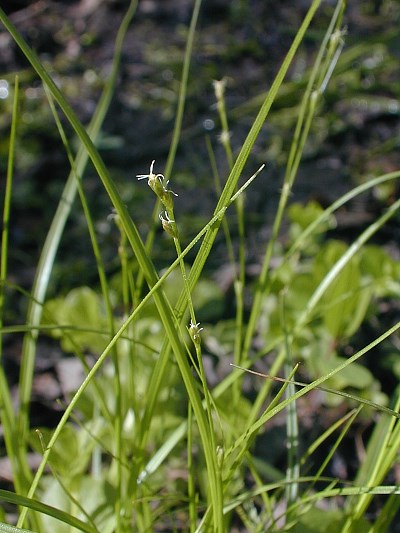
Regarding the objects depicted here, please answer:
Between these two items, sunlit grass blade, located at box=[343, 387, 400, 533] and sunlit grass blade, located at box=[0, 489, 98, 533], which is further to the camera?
sunlit grass blade, located at box=[343, 387, 400, 533]

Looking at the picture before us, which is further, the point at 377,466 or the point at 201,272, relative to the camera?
the point at 201,272

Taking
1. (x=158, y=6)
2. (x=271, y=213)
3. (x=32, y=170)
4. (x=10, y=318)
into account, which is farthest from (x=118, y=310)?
(x=158, y=6)

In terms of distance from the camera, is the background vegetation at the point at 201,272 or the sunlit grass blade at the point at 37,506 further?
the background vegetation at the point at 201,272

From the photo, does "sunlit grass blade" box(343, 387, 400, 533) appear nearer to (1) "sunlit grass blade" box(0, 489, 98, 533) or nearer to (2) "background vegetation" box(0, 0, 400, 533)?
(2) "background vegetation" box(0, 0, 400, 533)

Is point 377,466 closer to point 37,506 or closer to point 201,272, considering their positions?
point 37,506

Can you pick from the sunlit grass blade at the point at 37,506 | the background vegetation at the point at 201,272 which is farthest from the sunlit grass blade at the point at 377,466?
the sunlit grass blade at the point at 37,506

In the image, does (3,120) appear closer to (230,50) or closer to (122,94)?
(122,94)

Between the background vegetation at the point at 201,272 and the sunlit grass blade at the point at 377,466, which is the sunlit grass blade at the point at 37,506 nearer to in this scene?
the background vegetation at the point at 201,272

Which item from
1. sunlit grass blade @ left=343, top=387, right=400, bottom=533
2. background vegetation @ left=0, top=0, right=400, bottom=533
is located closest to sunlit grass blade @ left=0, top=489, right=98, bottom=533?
background vegetation @ left=0, top=0, right=400, bottom=533

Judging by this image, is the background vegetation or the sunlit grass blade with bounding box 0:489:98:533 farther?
the background vegetation

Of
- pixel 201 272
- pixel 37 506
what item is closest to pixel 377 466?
pixel 37 506

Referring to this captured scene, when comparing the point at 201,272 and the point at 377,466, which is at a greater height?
the point at 201,272
